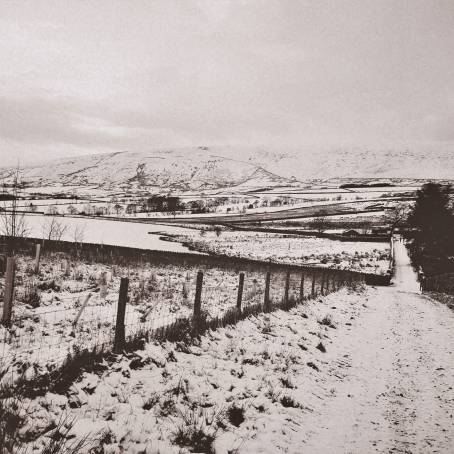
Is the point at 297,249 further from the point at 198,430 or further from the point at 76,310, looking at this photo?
the point at 198,430

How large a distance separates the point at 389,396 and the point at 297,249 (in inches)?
2370

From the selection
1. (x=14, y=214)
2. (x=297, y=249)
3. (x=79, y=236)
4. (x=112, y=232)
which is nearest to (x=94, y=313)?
(x=14, y=214)

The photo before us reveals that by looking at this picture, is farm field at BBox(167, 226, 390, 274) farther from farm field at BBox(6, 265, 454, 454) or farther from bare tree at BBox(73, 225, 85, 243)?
farm field at BBox(6, 265, 454, 454)

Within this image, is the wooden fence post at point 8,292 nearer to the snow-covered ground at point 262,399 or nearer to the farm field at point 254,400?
the farm field at point 254,400

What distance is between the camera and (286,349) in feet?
30.1

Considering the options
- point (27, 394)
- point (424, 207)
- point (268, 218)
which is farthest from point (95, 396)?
point (268, 218)

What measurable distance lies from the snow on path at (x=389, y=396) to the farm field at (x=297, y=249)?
35764 millimetres

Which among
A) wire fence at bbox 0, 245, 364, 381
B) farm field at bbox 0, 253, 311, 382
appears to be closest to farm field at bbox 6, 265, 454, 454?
wire fence at bbox 0, 245, 364, 381

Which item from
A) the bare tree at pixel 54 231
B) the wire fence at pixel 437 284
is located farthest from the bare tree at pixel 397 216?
the bare tree at pixel 54 231

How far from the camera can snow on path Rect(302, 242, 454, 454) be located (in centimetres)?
559

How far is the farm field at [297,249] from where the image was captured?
177ft

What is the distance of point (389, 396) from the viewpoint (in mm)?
7285

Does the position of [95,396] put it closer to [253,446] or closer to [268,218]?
[253,446]

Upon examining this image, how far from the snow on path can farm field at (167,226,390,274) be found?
117 ft
